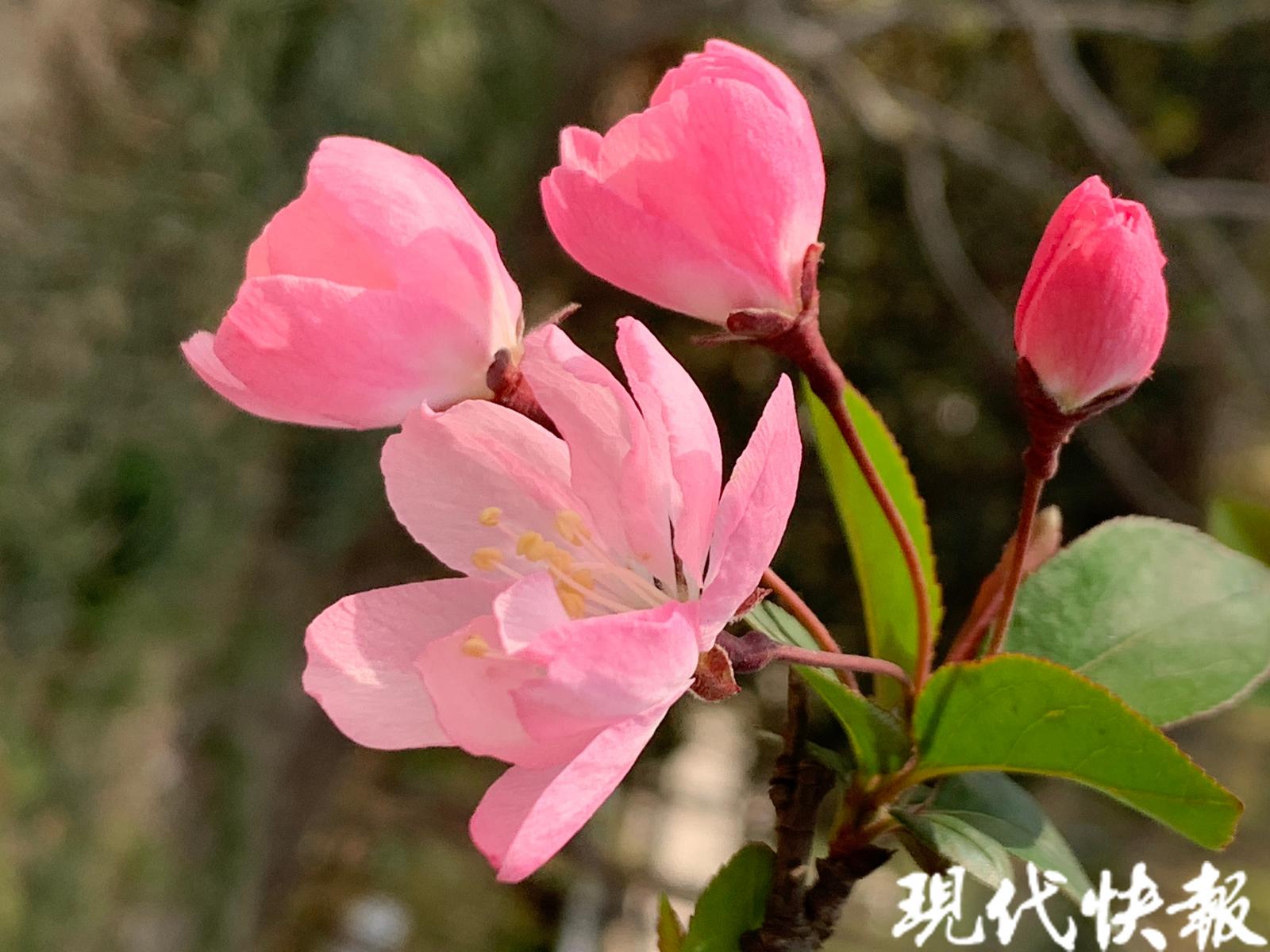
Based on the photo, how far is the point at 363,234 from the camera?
0.22 m

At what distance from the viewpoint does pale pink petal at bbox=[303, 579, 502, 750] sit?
0.21 meters

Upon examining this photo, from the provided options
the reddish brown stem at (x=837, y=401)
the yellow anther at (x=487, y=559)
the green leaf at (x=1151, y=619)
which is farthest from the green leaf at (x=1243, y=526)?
the yellow anther at (x=487, y=559)

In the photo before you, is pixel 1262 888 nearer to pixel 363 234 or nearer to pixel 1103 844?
pixel 1103 844

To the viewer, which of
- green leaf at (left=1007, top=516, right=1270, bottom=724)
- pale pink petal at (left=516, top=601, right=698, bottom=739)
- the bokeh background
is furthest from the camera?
the bokeh background

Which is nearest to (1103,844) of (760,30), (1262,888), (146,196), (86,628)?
(1262,888)

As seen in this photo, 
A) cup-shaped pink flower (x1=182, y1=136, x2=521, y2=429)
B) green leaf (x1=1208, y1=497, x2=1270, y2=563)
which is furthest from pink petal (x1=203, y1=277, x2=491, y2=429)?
green leaf (x1=1208, y1=497, x2=1270, y2=563)

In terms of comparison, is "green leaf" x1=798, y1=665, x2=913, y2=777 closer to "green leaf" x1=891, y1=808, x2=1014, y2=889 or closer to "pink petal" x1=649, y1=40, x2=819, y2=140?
"green leaf" x1=891, y1=808, x2=1014, y2=889

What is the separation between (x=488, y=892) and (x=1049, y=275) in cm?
229

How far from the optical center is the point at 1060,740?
0.81 ft

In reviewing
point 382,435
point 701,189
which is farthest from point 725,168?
point 382,435

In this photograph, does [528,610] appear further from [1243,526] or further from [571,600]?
[1243,526]

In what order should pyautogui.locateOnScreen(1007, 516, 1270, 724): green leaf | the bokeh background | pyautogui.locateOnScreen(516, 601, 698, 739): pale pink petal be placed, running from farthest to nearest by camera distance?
the bokeh background < pyautogui.locateOnScreen(1007, 516, 1270, 724): green leaf < pyautogui.locateOnScreen(516, 601, 698, 739): pale pink petal

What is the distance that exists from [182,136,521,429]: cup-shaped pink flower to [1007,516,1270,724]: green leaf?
19cm

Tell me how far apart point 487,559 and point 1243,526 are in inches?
21.5
